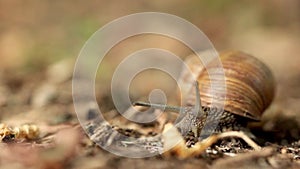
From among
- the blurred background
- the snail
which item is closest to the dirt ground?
the blurred background

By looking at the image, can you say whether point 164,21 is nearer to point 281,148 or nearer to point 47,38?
point 47,38

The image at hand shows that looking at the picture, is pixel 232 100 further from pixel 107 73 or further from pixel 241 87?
pixel 107 73

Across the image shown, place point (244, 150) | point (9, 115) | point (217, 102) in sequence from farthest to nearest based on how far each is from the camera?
point (9, 115) → point (217, 102) → point (244, 150)

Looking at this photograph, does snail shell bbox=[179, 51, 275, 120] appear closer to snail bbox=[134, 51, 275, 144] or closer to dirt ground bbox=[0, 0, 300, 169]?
snail bbox=[134, 51, 275, 144]

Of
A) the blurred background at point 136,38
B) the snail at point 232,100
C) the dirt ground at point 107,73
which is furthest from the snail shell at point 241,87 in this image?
the blurred background at point 136,38

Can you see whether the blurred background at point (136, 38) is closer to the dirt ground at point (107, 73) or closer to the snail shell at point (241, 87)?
the dirt ground at point (107, 73)

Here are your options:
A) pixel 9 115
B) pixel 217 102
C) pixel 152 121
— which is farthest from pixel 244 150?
pixel 9 115

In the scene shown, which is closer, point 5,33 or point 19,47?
point 19,47
